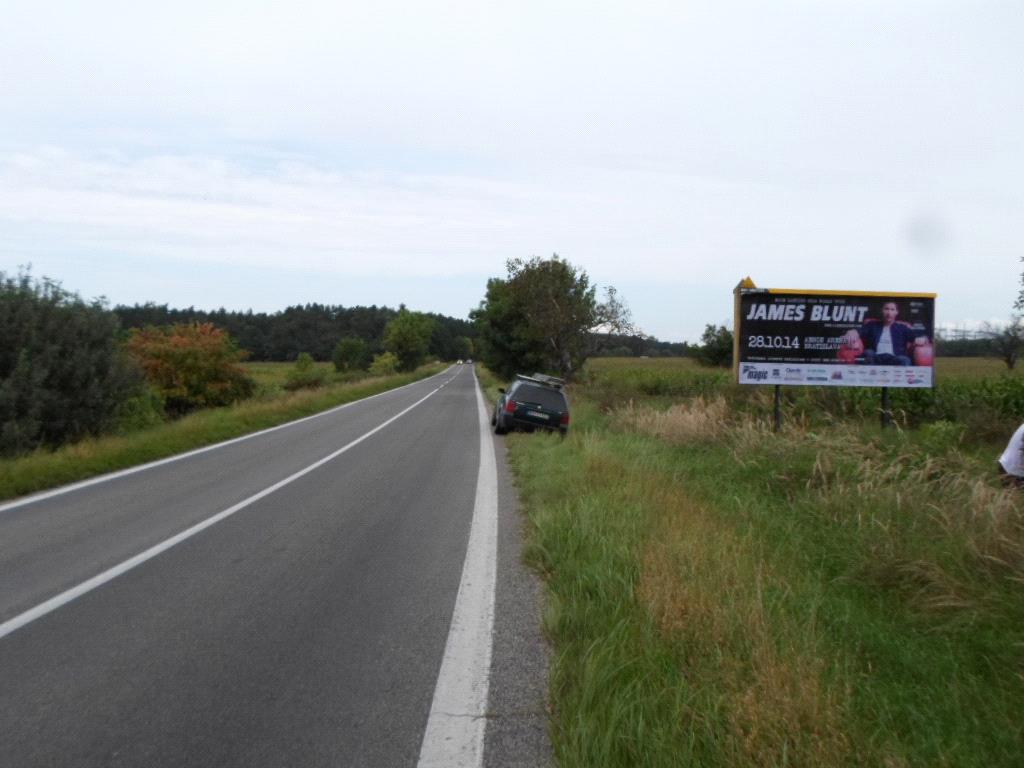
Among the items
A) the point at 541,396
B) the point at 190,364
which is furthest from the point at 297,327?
the point at 541,396

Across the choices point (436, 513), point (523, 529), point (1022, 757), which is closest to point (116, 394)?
point (436, 513)

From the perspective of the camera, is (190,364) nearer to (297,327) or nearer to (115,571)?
(115,571)

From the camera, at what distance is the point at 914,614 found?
5652mm

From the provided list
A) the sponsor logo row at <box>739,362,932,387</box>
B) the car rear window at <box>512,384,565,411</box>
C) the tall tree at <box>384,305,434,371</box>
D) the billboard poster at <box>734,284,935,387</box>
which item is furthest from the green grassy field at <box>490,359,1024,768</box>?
the tall tree at <box>384,305,434,371</box>

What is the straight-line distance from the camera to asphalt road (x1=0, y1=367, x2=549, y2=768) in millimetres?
3963

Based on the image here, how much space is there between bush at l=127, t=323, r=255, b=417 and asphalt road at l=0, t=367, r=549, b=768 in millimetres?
24122

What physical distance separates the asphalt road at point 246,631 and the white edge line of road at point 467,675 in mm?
65

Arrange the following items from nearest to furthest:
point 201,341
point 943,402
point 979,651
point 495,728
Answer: point 495,728 → point 979,651 → point 943,402 → point 201,341

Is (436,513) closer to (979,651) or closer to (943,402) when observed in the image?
(979,651)

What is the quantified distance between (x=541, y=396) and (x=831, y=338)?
7.01m

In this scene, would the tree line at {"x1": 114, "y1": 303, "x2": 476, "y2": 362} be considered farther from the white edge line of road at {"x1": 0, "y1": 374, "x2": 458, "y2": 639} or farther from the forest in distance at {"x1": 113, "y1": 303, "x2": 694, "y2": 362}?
the white edge line of road at {"x1": 0, "y1": 374, "x2": 458, "y2": 639}

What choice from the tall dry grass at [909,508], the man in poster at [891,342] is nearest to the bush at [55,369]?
the tall dry grass at [909,508]

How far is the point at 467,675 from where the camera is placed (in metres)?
4.77

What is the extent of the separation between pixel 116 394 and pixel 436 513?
11.5m
